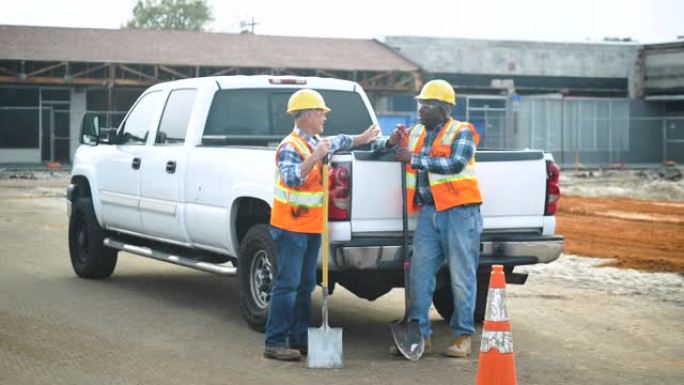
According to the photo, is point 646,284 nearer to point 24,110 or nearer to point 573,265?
point 573,265

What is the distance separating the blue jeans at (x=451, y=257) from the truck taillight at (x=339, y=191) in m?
0.57

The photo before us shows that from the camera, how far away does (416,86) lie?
52500mm

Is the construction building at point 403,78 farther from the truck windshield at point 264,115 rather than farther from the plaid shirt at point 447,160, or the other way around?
the plaid shirt at point 447,160

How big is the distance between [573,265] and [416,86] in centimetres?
3732

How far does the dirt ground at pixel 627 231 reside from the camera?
1619cm

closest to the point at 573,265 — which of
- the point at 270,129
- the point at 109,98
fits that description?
the point at 270,129

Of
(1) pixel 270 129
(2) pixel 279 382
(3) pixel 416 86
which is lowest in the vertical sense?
(2) pixel 279 382

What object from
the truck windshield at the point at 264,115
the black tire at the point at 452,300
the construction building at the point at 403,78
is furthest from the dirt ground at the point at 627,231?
the construction building at the point at 403,78

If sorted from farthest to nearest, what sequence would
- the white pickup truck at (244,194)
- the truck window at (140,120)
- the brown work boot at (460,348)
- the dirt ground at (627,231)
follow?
the dirt ground at (627,231), the truck window at (140,120), the white pickup truck at (244,194), the brown work boot at (460,348)

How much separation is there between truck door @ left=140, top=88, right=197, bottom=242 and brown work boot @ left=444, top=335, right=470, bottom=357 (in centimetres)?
320

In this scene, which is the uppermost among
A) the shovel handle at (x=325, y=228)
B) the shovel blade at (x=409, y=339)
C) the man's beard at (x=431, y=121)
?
the man's beard at (x=431, y=121)

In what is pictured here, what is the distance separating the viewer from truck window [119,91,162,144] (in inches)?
496

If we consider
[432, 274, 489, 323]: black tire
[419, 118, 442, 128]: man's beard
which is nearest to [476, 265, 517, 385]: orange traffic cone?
[419, 118, 442, 128]: man's beard

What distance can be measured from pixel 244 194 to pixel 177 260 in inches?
66.5
